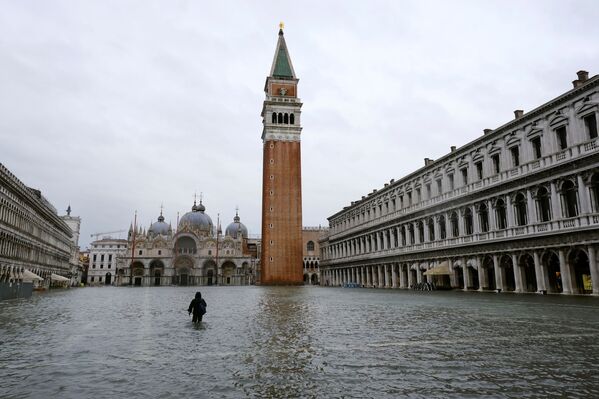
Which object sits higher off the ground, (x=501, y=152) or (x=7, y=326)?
(x=501, y=152)

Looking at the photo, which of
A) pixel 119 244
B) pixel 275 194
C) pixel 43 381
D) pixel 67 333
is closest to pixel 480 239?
pixel 67 333

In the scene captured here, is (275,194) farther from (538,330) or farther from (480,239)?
(538,330)

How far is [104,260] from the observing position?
119250mm

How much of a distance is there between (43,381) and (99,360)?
5.01 feet

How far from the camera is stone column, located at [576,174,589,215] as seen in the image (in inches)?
972

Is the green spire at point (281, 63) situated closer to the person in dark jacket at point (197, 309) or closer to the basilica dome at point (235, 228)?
the basilica dome at point (235, 228)

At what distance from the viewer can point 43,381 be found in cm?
647

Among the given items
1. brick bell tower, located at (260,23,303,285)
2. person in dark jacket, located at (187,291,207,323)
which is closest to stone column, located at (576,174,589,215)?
person in dark jacket, located at (187,291,207,323)

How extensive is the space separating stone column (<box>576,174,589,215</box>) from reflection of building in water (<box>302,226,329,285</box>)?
7422cm

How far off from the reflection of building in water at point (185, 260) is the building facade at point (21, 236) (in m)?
27.4

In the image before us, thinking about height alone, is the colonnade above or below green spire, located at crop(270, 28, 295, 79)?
below

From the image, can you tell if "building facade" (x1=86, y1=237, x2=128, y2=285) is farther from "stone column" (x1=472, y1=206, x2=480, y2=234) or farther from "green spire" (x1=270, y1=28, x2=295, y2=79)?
"stone column" (x1=472, y1=206, x2=480, y2=234)

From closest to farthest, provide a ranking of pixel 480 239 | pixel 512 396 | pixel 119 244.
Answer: pixel 512 396 → pixel 480 239 → pixel 119 244

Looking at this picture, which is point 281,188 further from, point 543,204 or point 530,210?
point 543,204
